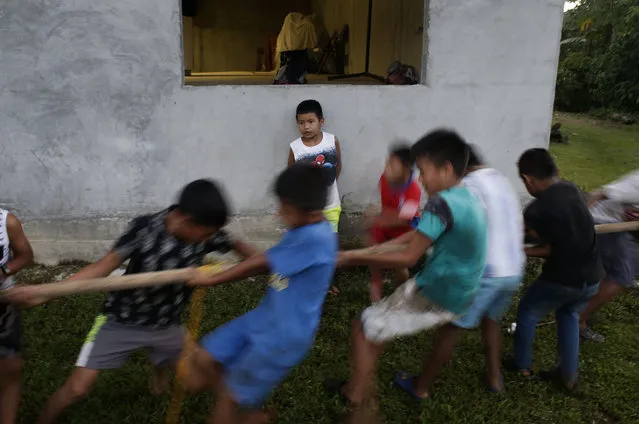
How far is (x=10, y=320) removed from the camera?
2.53 m

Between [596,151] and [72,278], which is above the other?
[72,278]

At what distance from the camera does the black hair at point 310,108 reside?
4.47m

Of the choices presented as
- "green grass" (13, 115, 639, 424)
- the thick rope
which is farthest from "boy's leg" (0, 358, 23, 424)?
the thick rope

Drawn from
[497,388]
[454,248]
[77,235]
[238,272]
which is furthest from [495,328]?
[77,235]

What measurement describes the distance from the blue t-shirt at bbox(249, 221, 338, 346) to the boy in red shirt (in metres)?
1.61

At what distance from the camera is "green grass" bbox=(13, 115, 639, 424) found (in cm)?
320

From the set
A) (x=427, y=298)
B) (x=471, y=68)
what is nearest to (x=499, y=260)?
(x=427, y=298)

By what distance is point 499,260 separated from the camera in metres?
3.03

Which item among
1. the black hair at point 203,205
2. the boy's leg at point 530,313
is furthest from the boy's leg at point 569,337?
the black hair at point 203,205

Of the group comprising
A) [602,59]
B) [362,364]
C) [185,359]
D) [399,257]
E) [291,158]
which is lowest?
[362,364]

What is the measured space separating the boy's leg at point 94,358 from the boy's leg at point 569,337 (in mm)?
2348

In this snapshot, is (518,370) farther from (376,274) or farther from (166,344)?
(166,344)

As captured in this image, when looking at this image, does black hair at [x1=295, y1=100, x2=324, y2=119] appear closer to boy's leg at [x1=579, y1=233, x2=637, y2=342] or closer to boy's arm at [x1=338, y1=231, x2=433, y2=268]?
boy's arm at [x1=338, y1=231, x2=433, y2=268]

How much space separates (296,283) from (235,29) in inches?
428
